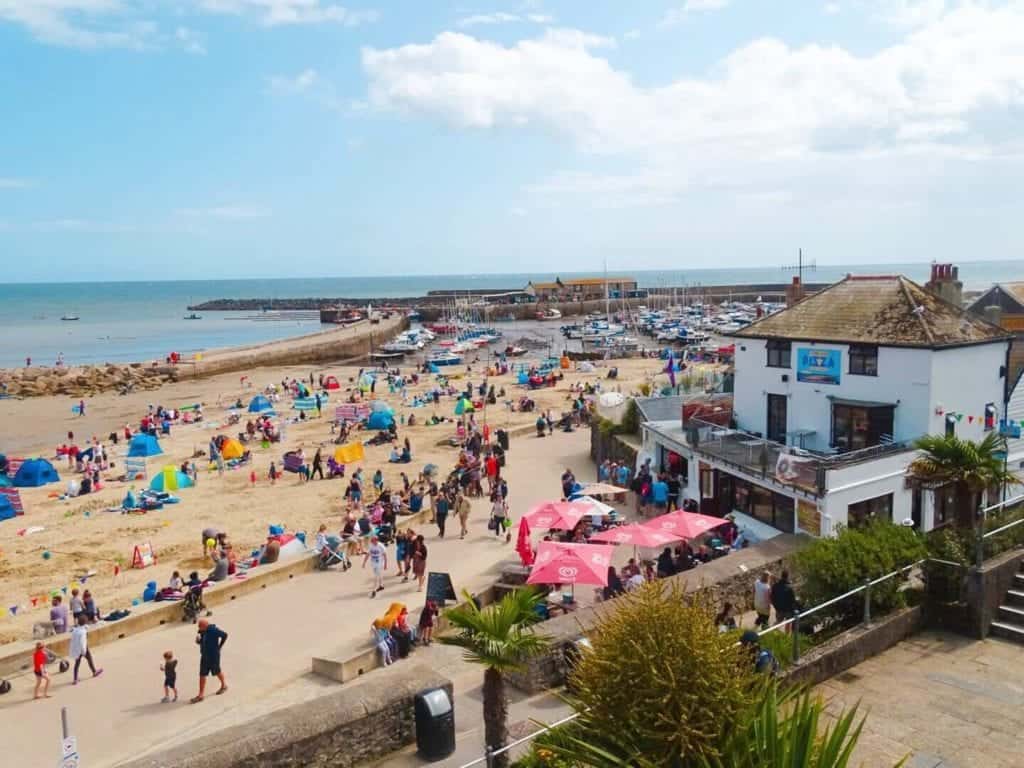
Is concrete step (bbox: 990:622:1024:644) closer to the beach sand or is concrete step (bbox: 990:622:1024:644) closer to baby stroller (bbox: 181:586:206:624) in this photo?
baby stroller (bbox: 181:586:206:624)

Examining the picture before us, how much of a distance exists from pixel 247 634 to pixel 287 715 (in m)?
7.41

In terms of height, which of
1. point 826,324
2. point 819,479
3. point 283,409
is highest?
point 826,324

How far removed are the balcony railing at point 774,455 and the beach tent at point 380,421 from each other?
58.1 feet

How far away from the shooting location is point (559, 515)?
53.0 ft

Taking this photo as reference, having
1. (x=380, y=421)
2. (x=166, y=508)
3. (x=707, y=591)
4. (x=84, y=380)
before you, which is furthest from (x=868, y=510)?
(x=84, y=380)

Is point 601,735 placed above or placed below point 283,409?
above

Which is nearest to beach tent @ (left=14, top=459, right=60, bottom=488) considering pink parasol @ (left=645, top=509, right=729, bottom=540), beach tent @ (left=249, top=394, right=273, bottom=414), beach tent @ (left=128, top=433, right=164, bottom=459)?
beach tent @ (left=128, top=433, right=164, bottom=459)

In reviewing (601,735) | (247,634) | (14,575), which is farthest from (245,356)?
(601,735)

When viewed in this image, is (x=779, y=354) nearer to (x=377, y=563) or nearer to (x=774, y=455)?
(x=774, y=455)

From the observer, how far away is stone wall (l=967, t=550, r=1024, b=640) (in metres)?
10.3

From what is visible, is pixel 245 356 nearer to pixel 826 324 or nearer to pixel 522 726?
pixel 826 324

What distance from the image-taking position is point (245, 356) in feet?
238

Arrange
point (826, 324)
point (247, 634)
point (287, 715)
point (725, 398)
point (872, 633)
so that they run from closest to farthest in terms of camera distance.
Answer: point (287, 715) → point (872, 633) → point (247, 634) → point (826, 324) → point (725, 398)

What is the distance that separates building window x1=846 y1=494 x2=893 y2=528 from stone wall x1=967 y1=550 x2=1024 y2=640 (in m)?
4.12
